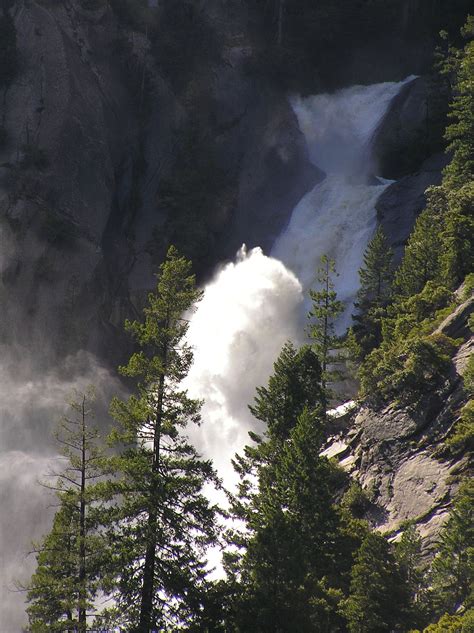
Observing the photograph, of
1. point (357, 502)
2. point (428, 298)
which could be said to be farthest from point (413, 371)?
point (428, 298)

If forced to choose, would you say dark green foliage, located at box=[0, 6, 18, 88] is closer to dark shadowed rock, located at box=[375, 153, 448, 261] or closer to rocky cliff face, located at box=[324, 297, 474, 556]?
dark shadowed rock, located at box=[375, 153, 448, 261]

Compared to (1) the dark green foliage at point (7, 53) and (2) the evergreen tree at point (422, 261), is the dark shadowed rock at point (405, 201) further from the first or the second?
(1) the dark green foliage at point (7, 53)

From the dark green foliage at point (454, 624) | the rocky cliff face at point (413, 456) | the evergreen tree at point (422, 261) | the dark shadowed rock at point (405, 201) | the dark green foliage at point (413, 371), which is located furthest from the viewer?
the dark shadowed rock at point (405, 201)

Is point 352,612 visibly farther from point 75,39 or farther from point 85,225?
point 75,39

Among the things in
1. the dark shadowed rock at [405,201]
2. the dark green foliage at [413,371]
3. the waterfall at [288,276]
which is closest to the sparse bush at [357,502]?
the dark green foliage at [413,371]

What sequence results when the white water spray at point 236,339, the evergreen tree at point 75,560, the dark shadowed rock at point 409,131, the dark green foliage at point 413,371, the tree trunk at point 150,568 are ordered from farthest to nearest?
the dark shadowed rock at point 409,131, the white water spray at point 236,339, the dark green foliage at point 413,371, the evergreen tree at point 75,560, the tree trunk at point 150,568

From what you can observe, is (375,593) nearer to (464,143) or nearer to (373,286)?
(373,286)
